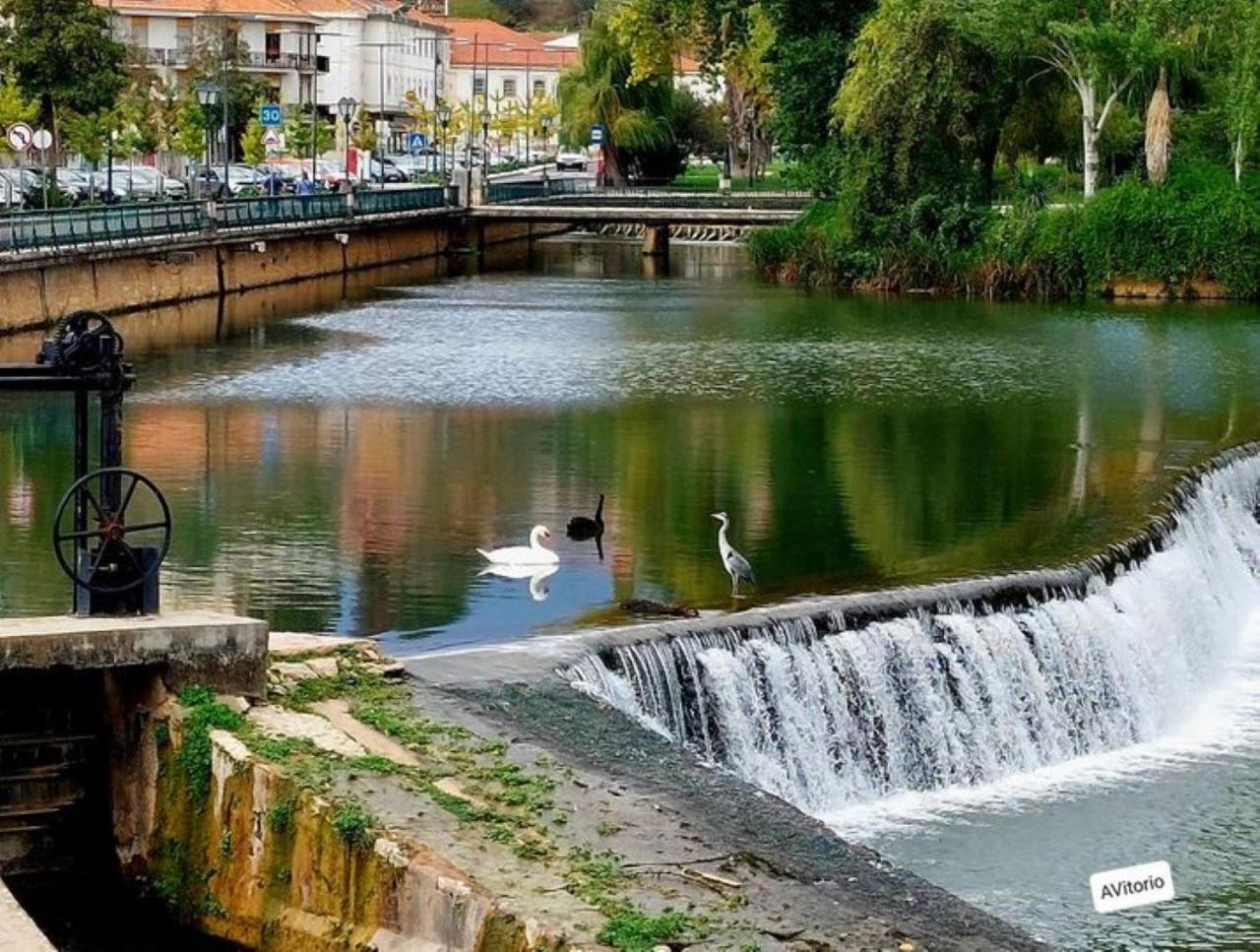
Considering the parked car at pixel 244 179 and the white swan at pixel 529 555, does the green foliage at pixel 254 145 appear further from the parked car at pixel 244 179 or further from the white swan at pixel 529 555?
the white swan at pixel 529 555

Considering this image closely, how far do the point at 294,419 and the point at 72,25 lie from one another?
36.4m

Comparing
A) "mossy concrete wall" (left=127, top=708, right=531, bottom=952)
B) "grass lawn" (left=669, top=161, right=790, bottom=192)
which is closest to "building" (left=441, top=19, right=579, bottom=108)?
"grass lawn" (left=669, top=161, right=790, bottom=192)

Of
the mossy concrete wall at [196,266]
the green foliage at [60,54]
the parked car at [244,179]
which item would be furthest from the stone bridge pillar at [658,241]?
the green foliage at [60,54]

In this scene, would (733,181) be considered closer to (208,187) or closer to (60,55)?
(208,187)

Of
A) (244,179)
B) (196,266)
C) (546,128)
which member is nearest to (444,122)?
(244,179)

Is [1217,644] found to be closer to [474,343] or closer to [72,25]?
[474,343]

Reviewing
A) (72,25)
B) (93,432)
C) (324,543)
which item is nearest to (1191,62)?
(72,25)

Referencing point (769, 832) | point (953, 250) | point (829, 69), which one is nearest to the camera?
point (769, 832)

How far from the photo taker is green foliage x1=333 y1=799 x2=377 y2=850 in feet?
45.9

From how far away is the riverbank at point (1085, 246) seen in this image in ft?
200

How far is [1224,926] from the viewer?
17.6 m

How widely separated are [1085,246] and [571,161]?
68.7 m

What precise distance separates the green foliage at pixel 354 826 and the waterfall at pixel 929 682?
16.5 feet

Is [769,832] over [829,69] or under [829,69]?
under
